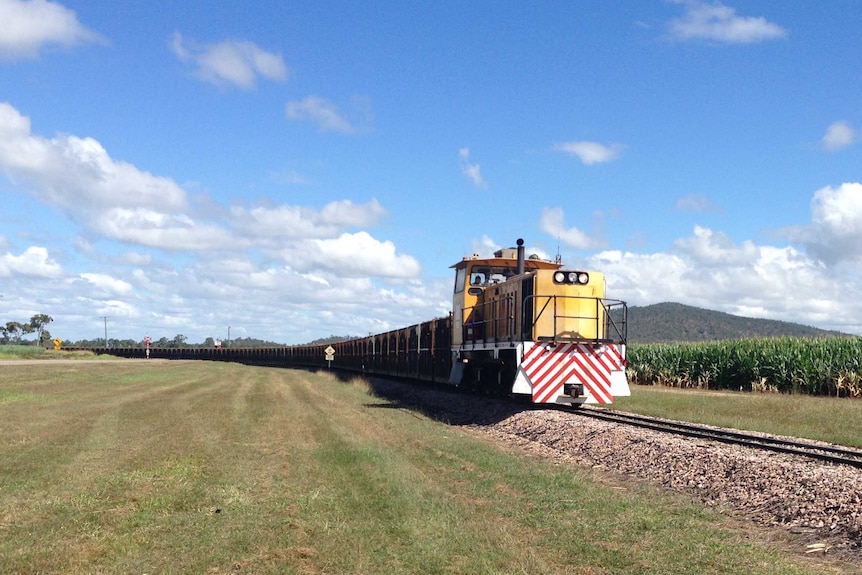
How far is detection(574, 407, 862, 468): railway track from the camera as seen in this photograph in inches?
442

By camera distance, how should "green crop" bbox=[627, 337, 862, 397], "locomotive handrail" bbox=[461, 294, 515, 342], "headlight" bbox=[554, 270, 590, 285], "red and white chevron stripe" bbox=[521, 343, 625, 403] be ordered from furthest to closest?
"green crop" bbox=[627, 337, 862, 397]
"locomotive handrail" bbox=[461, 294, 515, 342]
"headlight" bbox=[554, 270, 590, 285]
"red and white chevron stripe" bbox=[521, 343, 625, 403]

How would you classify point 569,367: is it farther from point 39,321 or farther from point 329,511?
point 39,321

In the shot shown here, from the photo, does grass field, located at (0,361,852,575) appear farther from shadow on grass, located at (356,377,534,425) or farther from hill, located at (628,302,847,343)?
hill, located at (628,302,847,343)

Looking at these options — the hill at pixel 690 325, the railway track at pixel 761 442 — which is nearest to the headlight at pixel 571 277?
the railway track at pixel 761 442

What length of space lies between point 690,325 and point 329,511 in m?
147

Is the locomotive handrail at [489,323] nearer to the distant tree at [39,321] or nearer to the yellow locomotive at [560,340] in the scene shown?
the yellow locomotive at [560,340]

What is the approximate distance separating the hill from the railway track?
373 ft

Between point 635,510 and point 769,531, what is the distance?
1362 mm

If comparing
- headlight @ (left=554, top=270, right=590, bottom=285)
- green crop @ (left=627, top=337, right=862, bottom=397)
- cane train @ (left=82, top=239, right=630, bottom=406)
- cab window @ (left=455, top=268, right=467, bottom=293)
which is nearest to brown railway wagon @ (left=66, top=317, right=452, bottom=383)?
cane train @ (left=82, top=239, right=630, bottom=406)

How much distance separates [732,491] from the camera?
31.0 feet

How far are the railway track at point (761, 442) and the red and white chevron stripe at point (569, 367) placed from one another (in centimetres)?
78

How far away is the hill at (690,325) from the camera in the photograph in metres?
131

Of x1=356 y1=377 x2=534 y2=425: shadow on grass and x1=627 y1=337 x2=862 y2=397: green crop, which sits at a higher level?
x1=627 y1=337 x2=862 y2=397: green crop

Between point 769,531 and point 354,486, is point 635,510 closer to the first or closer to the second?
point 769,531
